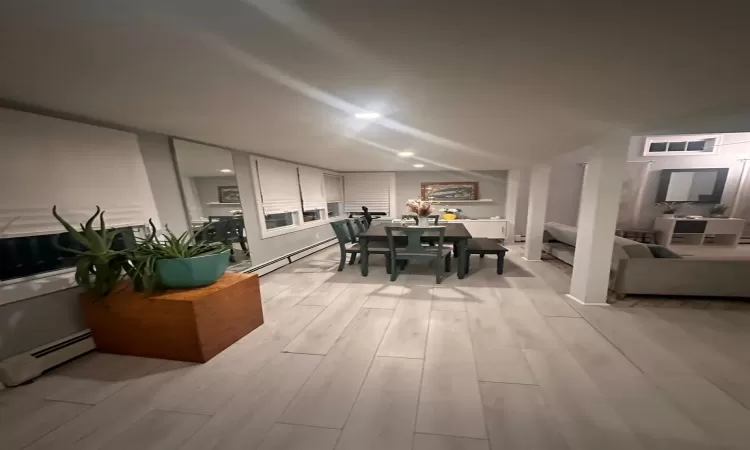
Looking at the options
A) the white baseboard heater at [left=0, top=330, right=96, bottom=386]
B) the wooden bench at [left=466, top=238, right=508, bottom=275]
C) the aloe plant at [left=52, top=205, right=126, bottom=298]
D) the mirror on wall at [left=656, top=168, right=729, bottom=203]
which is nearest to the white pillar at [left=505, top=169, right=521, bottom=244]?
the wooden bench at [left=466, top=238, right=508, bottom=275]

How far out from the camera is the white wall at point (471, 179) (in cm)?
638

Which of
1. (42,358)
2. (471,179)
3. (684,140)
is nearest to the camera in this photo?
(42,358)

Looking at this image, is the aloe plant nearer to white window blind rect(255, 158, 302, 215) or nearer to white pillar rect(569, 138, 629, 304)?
white window blind rect(255, 158, 302, 215)

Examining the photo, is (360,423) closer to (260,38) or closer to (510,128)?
(260,38)

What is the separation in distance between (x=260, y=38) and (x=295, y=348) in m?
2.09

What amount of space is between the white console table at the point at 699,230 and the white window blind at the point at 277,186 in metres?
8.30

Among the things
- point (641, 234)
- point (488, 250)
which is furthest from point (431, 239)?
point (641, 234)

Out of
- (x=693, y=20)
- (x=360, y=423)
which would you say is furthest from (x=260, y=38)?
(x=360, y=423)

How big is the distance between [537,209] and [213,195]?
5.19 meters

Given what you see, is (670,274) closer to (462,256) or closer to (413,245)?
(462,256)

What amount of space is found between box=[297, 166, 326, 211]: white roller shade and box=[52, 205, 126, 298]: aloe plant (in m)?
3.28

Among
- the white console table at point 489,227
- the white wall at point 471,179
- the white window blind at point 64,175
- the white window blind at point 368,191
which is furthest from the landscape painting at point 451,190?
the white window blind at point 64,175

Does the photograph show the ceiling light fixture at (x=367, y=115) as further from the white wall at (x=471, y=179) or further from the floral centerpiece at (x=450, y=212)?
the white wall at (x=471, y=179)

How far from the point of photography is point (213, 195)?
3.15 meters
